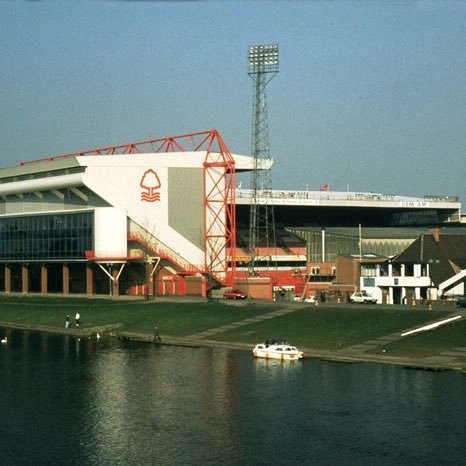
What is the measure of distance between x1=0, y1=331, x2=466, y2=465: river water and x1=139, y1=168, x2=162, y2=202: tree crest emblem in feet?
208

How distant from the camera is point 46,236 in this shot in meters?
162

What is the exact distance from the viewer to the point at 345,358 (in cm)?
8581

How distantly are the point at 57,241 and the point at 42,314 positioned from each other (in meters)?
26.6

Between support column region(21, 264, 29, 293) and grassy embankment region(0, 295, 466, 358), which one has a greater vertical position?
support column region(21, 264, 29, 293)

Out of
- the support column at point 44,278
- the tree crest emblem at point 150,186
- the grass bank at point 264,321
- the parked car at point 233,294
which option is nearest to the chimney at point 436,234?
the grass bank at point 264,321

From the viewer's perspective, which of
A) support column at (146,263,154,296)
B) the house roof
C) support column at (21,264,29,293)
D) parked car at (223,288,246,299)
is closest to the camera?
the house roof

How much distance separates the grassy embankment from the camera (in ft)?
299

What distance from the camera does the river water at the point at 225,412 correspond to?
55.2m

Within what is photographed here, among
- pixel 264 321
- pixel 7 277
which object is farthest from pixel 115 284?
pixel 264 321

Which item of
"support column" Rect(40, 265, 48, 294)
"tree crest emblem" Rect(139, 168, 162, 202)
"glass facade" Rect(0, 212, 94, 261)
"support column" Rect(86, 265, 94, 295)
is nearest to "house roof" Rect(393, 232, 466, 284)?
"tree crest emblem" Rect(139, 168, 162, 202)

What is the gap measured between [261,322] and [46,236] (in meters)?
65.1

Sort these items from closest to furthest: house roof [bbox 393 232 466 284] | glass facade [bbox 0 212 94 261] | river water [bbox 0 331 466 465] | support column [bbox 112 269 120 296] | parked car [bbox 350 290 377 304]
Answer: river water [bbox 0 331 466 465]
parked car [bbox 350 290 377 304]
house roof [bbox 393 232 466 284]
support column [bbox 112 269 120 296]
glass facade [bbox 0 212 94 261]

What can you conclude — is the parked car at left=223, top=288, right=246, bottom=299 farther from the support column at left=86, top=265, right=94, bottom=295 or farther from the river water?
the river water

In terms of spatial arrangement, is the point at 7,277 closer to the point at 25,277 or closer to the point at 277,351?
the point at 25,277
